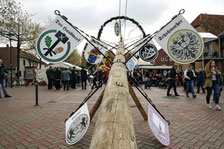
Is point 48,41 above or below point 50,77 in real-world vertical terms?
above

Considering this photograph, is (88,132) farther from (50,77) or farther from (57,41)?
(50,77)

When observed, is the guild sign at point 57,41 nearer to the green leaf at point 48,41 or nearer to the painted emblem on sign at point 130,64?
the green leaf at point 48,41

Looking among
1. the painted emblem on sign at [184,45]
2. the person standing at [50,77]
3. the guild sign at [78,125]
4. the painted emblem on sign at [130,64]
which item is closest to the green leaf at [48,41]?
the guild sign at [78,125]

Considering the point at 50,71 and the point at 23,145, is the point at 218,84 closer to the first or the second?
the point at 23,145

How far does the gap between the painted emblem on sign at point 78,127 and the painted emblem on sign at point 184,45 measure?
2188 mm

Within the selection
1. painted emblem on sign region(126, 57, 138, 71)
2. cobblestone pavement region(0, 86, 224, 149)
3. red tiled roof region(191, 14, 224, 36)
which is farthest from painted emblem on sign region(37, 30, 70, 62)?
red tiled roof region(191, 14, 224, 36)

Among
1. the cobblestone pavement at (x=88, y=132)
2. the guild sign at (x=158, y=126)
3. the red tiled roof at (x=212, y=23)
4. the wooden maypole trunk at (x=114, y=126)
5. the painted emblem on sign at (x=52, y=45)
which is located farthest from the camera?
the red tiled roof at (x=212, y=23)

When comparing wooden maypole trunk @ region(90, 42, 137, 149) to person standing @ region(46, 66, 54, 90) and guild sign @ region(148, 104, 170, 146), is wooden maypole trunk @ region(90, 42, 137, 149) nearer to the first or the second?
guild sign @ region(148, 104, 170, 146)

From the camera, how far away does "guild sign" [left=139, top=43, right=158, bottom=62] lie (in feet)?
18.1

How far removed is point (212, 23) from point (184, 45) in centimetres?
3345

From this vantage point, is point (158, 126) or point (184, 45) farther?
point (184, 45)

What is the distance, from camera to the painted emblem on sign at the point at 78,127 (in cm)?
272

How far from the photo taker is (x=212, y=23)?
30906 mm

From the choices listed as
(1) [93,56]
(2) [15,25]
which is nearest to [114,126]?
(1) [93,56]
